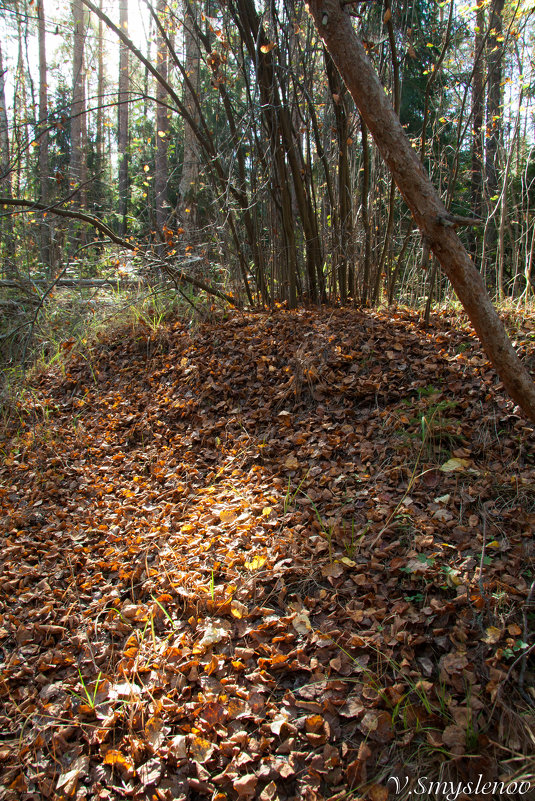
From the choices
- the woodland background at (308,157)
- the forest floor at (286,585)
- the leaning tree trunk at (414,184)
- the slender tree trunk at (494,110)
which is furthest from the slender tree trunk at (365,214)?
the leaning tree trunk at (414,184)

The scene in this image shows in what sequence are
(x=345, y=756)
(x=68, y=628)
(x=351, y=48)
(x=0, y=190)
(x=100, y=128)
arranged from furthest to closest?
(x=100, y=128)
(x=0, y=190)
(x=68, y=628)
(x=351, y=48)
(x=345, y=756)

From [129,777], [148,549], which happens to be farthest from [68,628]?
[129,777]

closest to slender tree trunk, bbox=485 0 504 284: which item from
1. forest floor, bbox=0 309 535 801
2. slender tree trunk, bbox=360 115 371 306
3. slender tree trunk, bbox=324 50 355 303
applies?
slender tree trunk, bbox=360 115 371 306

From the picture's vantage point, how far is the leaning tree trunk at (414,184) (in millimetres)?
1853

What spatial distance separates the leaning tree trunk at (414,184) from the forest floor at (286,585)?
676 millimetres

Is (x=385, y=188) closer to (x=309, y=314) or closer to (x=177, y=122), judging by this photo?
(x=309, y=314)

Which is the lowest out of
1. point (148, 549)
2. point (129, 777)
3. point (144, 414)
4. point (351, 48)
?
point (129, 777)

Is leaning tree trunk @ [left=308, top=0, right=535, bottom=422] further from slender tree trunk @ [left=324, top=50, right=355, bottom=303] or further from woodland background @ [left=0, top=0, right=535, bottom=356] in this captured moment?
slender tree trunk @ [left=324, top=50, right=355, bottom=303]

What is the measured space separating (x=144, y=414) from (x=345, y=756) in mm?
2633

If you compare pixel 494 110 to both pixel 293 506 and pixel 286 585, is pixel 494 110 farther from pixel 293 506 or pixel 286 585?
pixel 286 585

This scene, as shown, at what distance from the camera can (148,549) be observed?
2340 millimetres

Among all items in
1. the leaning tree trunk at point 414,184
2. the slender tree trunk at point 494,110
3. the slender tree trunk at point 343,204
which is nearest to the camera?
the leaning tree trunk at point 414,184

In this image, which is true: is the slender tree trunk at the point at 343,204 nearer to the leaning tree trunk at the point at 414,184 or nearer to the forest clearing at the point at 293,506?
the forest clearing at the point at 293,506

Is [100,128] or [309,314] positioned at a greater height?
[100,128]
